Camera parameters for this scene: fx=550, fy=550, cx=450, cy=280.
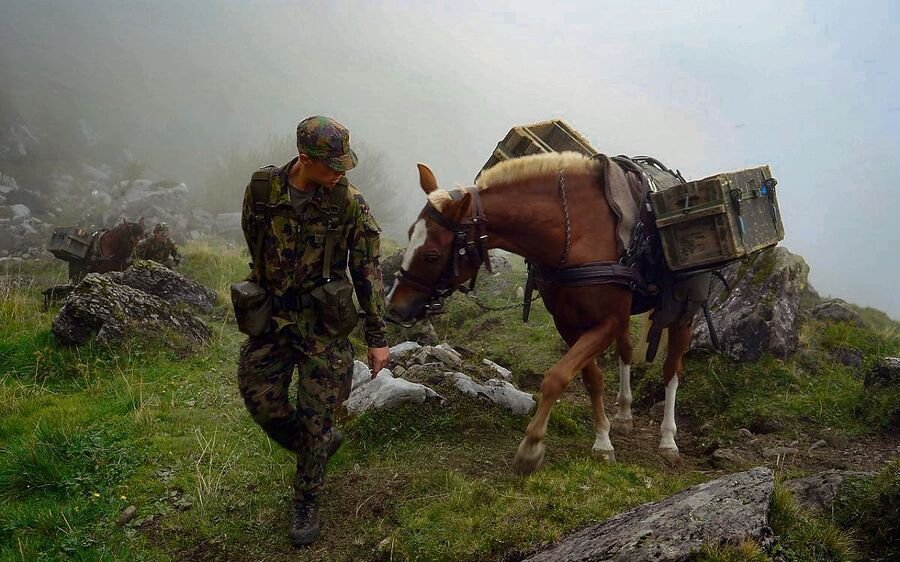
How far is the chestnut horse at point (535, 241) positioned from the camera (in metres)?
3.94

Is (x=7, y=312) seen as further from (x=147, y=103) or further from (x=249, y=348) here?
(x=147, y=103)

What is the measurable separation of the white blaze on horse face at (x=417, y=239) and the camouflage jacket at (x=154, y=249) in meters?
8.60

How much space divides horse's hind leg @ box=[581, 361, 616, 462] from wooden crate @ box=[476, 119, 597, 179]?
6.88ft

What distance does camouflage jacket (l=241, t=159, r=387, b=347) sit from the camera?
3355mm

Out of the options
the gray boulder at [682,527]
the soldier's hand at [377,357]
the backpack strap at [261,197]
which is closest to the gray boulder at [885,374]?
the gray boulder at [682,527]

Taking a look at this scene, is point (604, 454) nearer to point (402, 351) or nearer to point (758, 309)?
point (402, 351)

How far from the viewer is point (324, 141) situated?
3141 mm

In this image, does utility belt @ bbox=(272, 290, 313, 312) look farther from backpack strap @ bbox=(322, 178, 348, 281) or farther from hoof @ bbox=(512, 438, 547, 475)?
hoof @ bbox=(512, 438, 547, 475)

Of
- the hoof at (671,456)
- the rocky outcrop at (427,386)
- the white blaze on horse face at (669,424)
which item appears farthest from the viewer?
the white blaze on horse face at (669,424)

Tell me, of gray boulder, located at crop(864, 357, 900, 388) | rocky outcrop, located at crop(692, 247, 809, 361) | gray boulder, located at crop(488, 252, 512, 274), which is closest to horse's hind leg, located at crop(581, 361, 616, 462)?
rocky outcrop, located at crop(692, 247, 809, 361)

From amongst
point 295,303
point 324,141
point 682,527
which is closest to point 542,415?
point 682,527

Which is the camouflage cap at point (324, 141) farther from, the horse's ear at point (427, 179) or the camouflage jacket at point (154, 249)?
the camouflage jacket at point (154, 249)

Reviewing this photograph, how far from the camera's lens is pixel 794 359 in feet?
21.1

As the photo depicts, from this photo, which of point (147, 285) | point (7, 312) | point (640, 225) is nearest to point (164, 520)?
point (640, 225)
